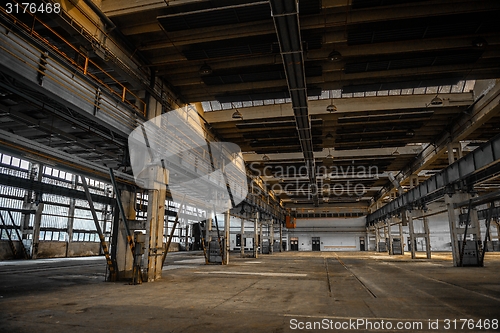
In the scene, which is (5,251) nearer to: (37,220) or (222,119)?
(37,220)

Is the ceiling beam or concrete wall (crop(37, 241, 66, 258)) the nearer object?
the ceiling beam

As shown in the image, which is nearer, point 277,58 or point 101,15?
point 101,15

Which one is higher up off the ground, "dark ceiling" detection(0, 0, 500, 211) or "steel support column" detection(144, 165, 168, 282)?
"dark ceiling" detection(0, 0, 500, 211)

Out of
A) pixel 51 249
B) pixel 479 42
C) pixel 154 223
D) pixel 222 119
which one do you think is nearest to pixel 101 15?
pixel 154 223

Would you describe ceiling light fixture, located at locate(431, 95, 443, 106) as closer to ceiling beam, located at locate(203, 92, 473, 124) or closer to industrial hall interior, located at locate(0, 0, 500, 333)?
industrial hall interior, located at locate(0, 0, 500, 333)

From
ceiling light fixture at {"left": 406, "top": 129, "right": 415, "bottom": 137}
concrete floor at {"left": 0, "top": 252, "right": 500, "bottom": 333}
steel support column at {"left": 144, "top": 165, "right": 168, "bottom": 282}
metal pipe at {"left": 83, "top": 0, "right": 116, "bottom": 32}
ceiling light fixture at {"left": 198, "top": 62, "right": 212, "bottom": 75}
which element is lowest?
concrete floor at {"left": 0, "top": 252, "right": 500, "bottom": 333}

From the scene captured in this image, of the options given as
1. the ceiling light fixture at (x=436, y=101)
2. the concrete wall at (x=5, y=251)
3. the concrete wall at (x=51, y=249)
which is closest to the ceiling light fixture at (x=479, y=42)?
the ceiling light fixture at (x=436, y=101)

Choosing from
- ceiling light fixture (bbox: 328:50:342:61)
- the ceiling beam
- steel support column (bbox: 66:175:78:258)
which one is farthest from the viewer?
steel support column (bbox: 66:175:78:258)

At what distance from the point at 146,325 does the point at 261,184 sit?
3021 cm

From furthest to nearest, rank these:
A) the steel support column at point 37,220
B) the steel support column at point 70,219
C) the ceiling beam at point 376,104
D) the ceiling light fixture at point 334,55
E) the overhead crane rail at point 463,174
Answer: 1. the steel support column at point 70,219
2. the steel support column at point 37,220
3. the ceiling beam at point 376,104
4. the overhead crane rail at point 463,174
5. the ceiling light fixture at point 334,55

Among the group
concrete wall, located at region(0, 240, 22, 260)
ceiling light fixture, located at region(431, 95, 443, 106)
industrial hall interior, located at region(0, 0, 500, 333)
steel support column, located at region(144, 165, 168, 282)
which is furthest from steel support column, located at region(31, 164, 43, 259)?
ceiling light fixture, located at region(431, 95, 443, 106)

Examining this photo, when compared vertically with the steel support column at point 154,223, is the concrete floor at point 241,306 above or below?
below

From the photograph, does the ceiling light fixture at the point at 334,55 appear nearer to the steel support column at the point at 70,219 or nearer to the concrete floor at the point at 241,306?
the concrete floor at the point at 241,306

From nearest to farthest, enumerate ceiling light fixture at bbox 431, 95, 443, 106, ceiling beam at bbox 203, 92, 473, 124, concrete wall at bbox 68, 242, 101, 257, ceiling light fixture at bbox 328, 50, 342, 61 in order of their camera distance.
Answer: ceiling light fixture at bbox 328, 50, 342, 61 → ceiling light fixture at bbox 431, 95, 443, 106 → ceiling beam at bbox 203, 92, 473, 124 → concrete wall at bbox 68, 242, 101, 257
